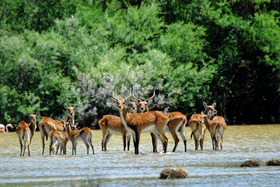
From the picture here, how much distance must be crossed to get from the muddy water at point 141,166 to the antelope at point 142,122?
1.91ft

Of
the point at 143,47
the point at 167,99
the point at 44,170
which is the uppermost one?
the point at 143,47

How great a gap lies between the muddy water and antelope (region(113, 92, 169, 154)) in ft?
1.91

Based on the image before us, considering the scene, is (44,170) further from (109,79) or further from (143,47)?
(143,47)

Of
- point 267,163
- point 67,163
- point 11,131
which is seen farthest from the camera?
point 11,131

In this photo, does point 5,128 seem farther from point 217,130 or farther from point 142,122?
point 217,130

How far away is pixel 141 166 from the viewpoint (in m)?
21.4

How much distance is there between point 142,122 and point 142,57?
1667 cm

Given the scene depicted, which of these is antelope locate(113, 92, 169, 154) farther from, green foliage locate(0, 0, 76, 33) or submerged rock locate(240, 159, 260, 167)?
green foliage locate(0, 0, 76, 33)

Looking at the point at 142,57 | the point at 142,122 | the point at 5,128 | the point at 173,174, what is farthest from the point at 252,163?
the point at 142,57

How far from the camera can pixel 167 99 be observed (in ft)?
133

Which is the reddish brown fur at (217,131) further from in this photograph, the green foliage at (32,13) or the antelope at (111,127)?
the green foliage at (32,13)

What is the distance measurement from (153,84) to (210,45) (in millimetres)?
5913

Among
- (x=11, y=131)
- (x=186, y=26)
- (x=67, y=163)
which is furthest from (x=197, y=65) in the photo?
(x=67, y=163)

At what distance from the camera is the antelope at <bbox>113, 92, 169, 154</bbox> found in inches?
996
